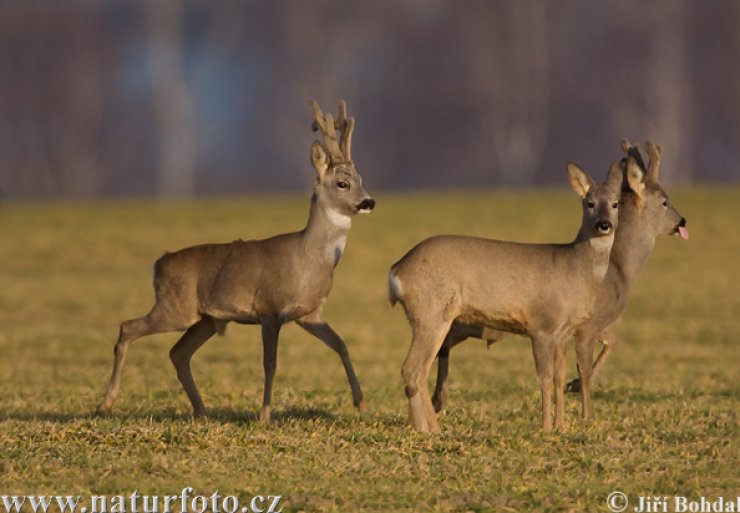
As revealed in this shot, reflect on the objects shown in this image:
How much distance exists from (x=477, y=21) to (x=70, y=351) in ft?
138

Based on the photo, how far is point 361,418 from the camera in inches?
466

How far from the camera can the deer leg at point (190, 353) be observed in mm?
12422

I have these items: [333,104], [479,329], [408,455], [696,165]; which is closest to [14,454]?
[408,455]

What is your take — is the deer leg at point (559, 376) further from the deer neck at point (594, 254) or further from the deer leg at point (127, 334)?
the deer leg at point (127, 334)

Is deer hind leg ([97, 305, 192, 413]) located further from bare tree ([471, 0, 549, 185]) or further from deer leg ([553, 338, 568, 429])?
bare tree ([471, 0, 549, 185])

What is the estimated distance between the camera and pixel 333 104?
192 feet

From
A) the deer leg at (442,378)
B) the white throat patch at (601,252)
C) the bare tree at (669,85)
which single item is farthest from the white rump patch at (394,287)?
the bare tree at (669,85)

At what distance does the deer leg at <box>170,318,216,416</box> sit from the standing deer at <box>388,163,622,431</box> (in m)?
2.13

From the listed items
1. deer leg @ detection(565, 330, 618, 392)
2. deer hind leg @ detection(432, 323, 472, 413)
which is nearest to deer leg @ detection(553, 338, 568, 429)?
deer hind leg @ detection(432, 323, 472, 413)

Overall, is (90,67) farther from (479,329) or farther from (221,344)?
(479,329)

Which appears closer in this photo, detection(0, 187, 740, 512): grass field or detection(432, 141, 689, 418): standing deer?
detection(0, 187, 740, 512): grass field

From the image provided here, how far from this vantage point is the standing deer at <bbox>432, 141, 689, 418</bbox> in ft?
39.5

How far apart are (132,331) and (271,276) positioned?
1.32 metres

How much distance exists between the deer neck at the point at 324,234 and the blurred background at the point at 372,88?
4495 centimetres
